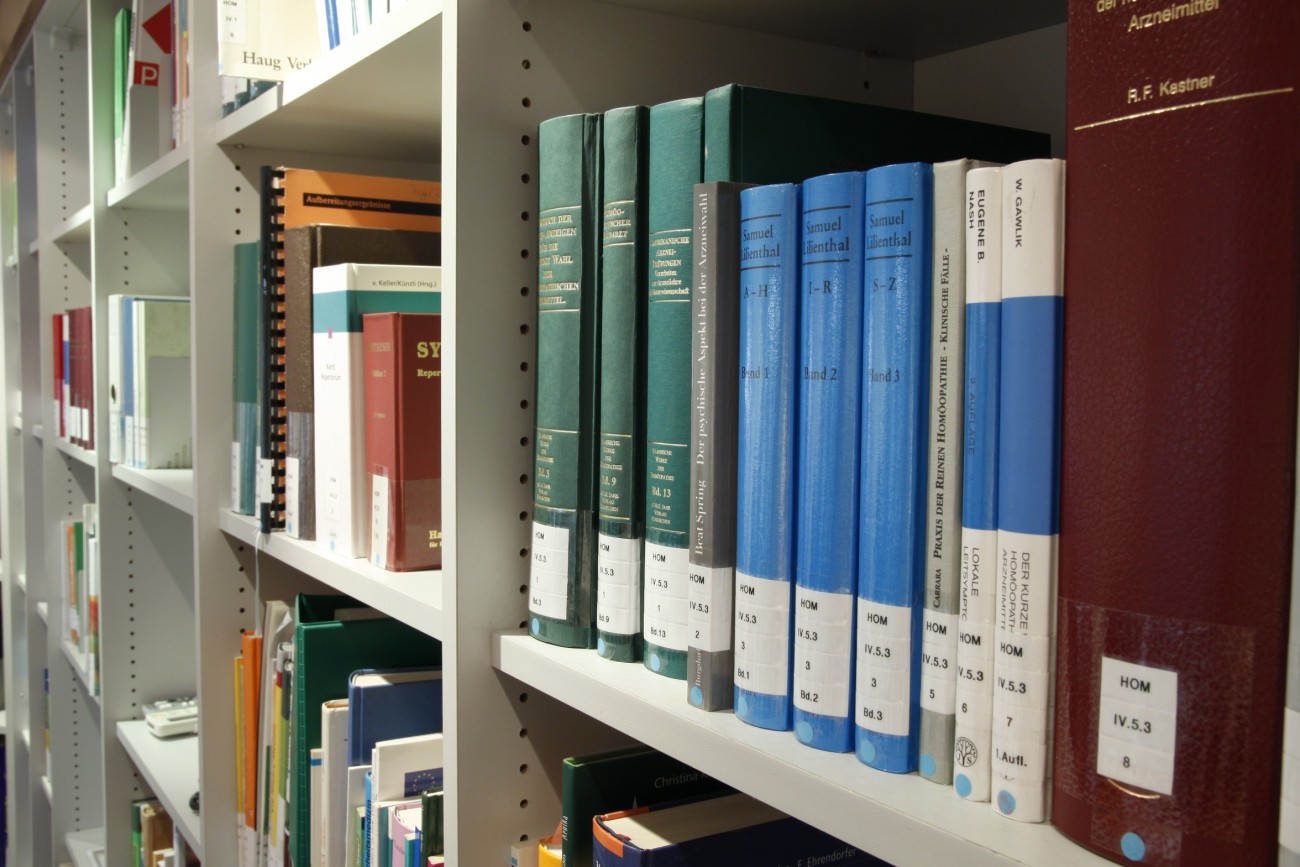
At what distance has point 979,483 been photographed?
1.45 feet

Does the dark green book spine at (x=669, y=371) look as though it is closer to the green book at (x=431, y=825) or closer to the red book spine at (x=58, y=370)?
the green book at (x=431, y=825)

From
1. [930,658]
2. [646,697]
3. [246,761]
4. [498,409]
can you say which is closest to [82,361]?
[246,761]

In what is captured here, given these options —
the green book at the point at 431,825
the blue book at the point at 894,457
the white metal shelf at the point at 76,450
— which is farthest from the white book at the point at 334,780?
the white metal shelf at the point at 76,450

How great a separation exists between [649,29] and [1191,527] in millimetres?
563

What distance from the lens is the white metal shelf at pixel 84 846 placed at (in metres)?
2.39

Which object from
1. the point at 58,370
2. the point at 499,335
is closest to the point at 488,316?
the point at 499,335

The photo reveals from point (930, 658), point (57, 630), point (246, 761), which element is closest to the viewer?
point (930, 658)

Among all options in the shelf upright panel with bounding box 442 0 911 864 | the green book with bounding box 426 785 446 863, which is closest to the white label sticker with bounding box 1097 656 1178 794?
the shelf upright panel with bounding box 442 0 911 864

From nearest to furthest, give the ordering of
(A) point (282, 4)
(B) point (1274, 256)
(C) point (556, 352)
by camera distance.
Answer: (B) point (1274, 256)
(C) point (556, 352)
(A) point (282, 4)

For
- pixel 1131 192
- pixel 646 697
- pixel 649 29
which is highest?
pixel 649 29

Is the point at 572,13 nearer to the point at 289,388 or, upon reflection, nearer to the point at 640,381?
the point at 640,381

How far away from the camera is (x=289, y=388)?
1122 millimetres

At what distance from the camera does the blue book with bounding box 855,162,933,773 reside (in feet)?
1.54

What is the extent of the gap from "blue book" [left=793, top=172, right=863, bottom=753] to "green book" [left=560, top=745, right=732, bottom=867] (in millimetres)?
219
